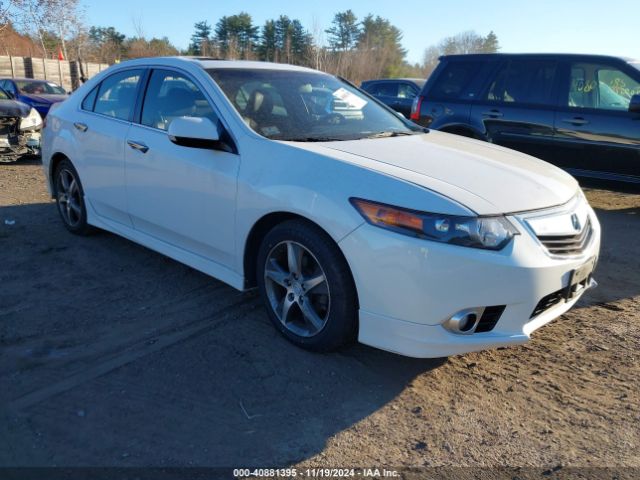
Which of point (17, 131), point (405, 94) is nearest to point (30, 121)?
point (17, 131)

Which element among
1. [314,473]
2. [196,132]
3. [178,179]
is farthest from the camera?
[178,179]

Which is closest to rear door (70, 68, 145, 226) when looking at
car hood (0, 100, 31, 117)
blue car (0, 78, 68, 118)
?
car hood (0, 100, 31, 117)

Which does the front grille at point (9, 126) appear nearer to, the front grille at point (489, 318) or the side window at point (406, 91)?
the front grille at point (489, 318)

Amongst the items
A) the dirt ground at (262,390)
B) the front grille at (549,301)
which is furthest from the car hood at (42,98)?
the front grille at (549,301)

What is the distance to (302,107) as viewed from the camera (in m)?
3.94

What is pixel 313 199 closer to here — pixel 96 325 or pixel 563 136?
pixel 96 325

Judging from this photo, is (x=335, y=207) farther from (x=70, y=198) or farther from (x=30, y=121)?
(x=30, y=121)

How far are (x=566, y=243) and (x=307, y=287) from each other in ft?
4.67

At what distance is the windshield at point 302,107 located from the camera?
364cm

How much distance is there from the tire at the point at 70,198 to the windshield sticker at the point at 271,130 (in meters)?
2.31

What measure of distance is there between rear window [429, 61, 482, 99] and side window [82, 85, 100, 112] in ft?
14.9

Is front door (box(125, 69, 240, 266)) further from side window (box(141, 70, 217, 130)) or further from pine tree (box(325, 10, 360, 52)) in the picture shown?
pine tree (box(325, 10, 360, 52))

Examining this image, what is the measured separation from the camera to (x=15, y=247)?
5.05 m

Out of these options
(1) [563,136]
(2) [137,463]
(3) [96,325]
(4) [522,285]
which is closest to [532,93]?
(1) [563,136]
